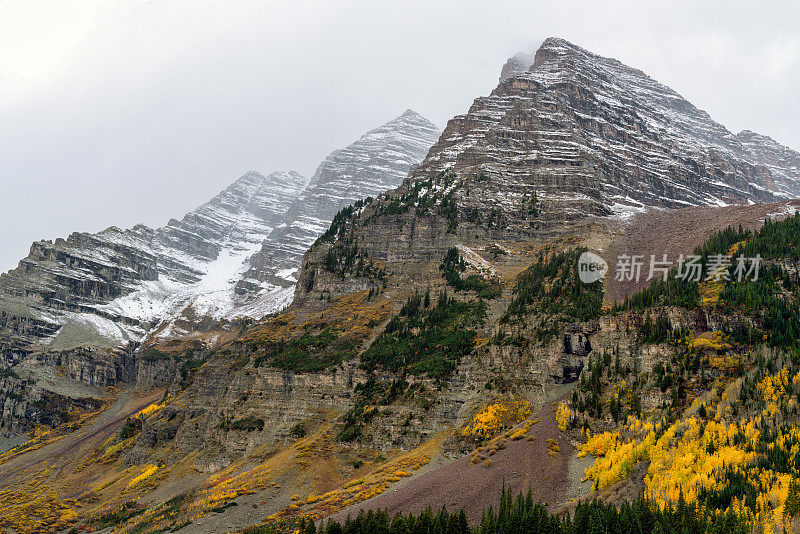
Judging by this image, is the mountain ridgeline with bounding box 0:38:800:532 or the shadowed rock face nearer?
the mountain ridgeline with bounding box 0:38:800:532

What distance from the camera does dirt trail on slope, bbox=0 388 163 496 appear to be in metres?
134

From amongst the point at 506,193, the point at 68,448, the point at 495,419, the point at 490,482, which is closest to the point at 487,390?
the point at 495,419

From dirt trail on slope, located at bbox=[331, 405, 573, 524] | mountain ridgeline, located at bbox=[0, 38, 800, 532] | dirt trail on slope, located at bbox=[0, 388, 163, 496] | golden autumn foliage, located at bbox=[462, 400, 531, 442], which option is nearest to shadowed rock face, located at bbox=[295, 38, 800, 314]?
mountain ridgeline, located at bbox=[0, 38, 800, 532]

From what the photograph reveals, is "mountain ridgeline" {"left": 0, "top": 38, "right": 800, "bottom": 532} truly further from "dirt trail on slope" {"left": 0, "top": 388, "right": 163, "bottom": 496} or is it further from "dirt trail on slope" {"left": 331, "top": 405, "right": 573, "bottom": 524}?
"dirt trail on slope" {"left": 0, "top": 388, "right": 163, "bottom": 496}

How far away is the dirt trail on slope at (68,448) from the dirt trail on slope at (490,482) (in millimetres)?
115347

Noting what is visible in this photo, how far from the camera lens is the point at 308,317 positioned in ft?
406

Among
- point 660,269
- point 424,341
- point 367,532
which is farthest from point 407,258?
point 367,532

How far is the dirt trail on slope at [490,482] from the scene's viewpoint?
4844 cm

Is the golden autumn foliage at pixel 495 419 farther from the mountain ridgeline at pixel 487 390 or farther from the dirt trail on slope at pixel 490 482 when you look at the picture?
the dirt trail on slope at pixel 490 482

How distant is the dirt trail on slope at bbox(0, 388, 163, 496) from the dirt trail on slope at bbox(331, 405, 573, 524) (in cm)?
11535

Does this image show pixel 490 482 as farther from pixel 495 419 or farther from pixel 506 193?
pixel 506 193

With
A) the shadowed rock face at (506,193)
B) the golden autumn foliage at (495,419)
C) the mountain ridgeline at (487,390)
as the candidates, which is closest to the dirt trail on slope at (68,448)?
the mountain ridgeline at (487,390)

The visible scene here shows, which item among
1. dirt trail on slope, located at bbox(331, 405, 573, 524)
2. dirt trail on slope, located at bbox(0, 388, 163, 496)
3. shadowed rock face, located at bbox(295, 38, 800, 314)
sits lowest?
dirt trail on slope, located at bbox(0, 388, 163, 496)

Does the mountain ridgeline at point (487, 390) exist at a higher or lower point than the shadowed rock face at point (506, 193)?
lower
